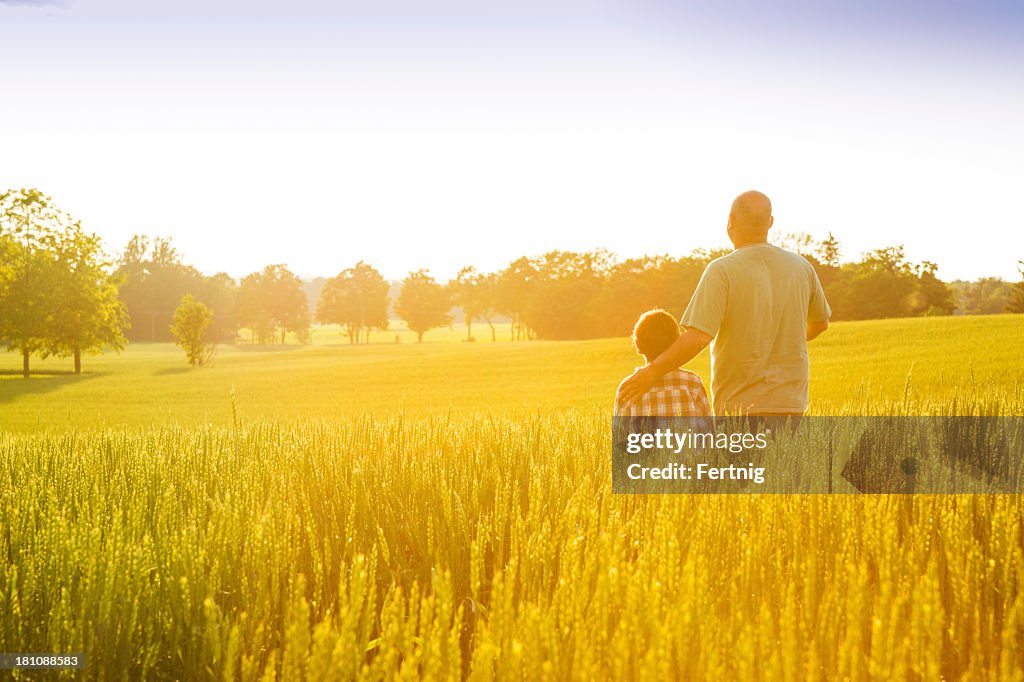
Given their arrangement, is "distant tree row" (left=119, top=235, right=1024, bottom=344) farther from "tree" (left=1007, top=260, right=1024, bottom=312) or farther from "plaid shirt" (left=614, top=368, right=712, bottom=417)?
"plaid shirt" (left=614, top=368, right=712, bottom=417)

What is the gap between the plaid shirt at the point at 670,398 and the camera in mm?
5074

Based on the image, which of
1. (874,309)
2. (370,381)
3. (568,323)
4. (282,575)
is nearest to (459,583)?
(282,575)

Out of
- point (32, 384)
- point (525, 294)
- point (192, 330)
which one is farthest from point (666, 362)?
point (525, 294)

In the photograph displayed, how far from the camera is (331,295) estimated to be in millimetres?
121000

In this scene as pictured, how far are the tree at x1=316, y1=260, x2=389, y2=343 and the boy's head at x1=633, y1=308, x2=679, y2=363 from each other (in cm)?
11281

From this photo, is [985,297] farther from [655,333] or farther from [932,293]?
[655,333]

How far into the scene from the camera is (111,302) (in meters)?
41.8

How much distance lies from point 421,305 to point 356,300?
11834mm

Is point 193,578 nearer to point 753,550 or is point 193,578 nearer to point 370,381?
point 753,550

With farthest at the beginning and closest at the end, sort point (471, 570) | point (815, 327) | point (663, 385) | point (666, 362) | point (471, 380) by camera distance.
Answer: point (471, 380)
point (815, 327)
point (663, 385)
point (666, 362)
point (471, 570)

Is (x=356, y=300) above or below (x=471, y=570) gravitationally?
above

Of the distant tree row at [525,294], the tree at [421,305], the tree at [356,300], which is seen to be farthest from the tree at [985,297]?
the tree at [356,300]

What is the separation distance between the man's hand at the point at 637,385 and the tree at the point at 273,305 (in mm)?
107854

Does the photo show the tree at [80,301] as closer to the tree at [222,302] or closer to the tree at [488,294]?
the tree at [222,302]
